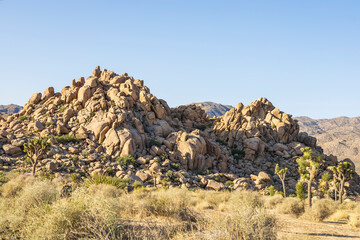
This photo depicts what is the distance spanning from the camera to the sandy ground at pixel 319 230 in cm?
1350

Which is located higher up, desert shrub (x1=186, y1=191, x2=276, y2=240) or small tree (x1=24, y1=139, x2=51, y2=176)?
small tree (x1=24, y1=139, x2=51, y2=176)

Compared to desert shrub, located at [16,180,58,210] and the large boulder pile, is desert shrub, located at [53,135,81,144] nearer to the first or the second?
the large boulder pile

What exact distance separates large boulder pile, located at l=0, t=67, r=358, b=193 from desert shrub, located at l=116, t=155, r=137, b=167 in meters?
0.23

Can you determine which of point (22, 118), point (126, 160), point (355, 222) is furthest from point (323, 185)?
point (22, 118)

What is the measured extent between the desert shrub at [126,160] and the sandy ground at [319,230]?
79.8 feet

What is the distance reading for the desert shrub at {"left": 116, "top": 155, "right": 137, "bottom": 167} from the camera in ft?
120

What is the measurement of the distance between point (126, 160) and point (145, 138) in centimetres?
656

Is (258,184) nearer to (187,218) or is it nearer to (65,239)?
(187,218)

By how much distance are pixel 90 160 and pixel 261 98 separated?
4253 cm

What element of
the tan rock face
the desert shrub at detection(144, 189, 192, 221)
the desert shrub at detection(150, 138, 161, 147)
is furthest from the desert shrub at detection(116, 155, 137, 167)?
the tan rock face

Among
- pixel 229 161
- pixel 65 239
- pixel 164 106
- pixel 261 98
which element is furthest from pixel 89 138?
pixel 261 98

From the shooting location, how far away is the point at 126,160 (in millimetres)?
37188

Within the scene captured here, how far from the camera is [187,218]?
→ 1419 cm

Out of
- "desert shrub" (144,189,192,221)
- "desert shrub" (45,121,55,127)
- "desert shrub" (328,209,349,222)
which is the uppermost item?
"desert shrub" (45,121,55,127)
